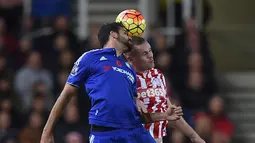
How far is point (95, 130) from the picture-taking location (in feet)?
25.4

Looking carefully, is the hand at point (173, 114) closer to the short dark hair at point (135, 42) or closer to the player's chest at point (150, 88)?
the player's chest at point (150, 88)

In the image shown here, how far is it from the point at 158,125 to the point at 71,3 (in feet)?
24.5

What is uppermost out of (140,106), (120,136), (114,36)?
(114,36)

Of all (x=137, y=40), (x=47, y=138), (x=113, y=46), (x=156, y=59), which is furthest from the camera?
(x=156, y=59)

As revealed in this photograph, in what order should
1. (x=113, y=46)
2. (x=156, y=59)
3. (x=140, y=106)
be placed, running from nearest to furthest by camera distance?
A: (x=113, y=46)
(x=140, y=106)
(x=156, y=59)

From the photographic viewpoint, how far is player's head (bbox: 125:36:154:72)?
27.6 ft

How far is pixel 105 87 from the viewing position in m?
7.66

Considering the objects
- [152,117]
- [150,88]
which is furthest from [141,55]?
[152,117]

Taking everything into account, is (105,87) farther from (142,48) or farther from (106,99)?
(142,48)

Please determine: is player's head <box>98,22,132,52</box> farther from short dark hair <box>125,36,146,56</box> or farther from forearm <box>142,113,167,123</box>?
forearm <box>142,113,167,123</box>

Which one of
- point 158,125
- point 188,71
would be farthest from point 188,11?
point 158,125

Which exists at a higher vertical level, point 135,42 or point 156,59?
point 135,42

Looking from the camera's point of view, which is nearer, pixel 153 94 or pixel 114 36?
pixel 114 36

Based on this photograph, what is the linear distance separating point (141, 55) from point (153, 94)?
38 cm
